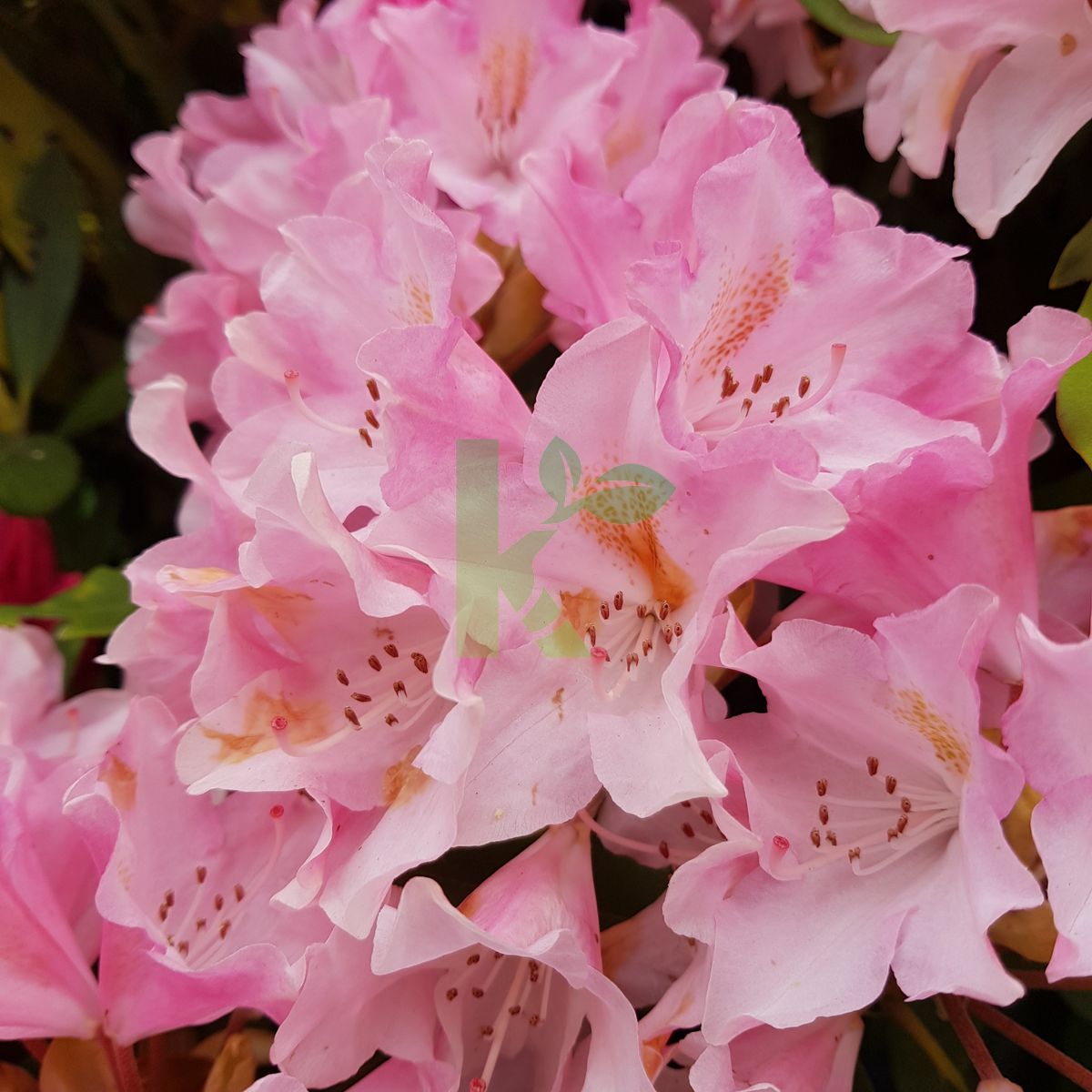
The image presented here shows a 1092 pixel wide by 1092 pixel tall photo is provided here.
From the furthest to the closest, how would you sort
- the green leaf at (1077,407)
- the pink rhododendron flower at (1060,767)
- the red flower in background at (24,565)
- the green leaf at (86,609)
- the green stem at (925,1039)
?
the red flower in background at (24,565) < the green leaf at (86,609) < the green stem at (925,1039) < the green leaf at (1077,407) < the pink rhododendron flower at (1060,767)

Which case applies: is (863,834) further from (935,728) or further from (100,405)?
(100,405)

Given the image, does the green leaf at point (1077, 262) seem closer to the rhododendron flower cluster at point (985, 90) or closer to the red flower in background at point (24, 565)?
the rhododendron flower cluster at point (985, 90)

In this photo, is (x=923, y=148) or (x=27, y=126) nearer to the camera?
(x=923, y=148)

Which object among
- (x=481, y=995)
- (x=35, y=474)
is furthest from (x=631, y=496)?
(x=35, y=474)

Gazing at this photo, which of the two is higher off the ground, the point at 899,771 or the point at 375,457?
the point at 375,457

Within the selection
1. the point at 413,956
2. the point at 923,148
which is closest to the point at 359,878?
the point at 413,956

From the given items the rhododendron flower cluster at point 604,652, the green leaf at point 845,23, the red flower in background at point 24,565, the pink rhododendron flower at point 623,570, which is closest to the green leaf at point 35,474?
the red flower in background at point 24,565

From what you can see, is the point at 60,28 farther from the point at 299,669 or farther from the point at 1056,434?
the point at 1056,434

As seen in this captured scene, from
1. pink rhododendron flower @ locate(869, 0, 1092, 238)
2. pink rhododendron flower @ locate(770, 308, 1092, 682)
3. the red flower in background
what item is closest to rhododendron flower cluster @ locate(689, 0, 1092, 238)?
pink rhododendron flower @ locate(869, 0, 1092, 238)
